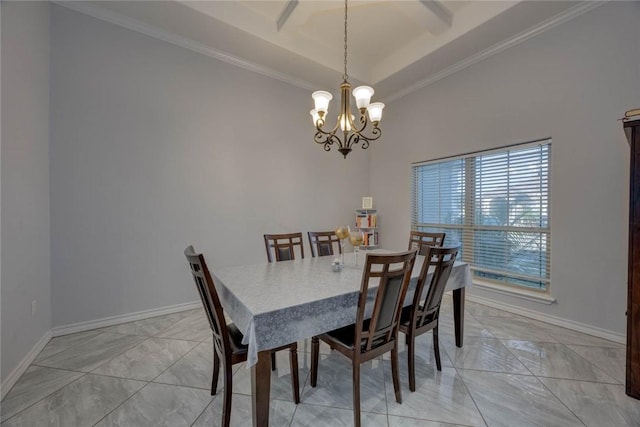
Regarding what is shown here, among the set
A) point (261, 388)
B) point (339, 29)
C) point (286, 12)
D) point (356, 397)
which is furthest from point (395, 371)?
point (339, 29)

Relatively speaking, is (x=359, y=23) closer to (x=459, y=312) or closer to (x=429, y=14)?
(x=429, y=14)

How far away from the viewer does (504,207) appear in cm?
323

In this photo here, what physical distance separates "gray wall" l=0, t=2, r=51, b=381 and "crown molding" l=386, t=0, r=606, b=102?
4.43 m

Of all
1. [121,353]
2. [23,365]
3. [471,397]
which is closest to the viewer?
[471,397]

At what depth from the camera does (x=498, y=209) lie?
3.29 metres

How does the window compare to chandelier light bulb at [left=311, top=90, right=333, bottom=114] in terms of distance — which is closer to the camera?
chandelier light bulb at [left=311, top=90, right=333, bottom=114]

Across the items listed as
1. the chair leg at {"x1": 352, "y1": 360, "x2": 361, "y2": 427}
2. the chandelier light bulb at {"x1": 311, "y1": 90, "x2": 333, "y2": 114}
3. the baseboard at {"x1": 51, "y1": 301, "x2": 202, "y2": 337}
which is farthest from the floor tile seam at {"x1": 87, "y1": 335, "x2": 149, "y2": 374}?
the chandelier light bulb at {"x1": 311, "y1": 90, "x2": 333, "y2": 114}

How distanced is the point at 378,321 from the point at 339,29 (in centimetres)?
361

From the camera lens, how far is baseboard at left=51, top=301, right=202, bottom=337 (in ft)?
8.38

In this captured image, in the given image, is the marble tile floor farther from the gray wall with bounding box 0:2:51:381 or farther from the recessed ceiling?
the recessed ceiling

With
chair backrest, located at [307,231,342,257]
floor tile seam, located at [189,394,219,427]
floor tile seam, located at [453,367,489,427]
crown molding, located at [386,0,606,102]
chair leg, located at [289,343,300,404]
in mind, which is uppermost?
crown molding, located at [386,0,606,102]

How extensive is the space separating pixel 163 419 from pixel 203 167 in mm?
2593

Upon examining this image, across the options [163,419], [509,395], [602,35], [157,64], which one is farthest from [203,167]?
[602,35]

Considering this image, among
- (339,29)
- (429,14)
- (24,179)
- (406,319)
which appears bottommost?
(406,319)
